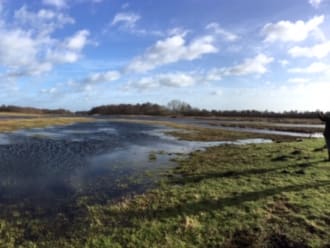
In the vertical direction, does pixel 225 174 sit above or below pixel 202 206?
above

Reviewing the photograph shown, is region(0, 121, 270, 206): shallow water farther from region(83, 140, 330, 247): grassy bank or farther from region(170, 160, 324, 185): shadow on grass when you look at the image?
region(83, 140, 330, 247): grassy bank

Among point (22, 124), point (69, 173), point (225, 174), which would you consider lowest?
point (69, 173)

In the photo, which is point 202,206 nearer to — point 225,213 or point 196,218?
point 225,213

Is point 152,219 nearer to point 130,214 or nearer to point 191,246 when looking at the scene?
point 130,214

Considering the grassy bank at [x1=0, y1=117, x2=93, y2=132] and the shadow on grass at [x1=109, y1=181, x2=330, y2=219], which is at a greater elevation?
the grassy bank at [x1=0, y1=117, x2=93, y2=132]

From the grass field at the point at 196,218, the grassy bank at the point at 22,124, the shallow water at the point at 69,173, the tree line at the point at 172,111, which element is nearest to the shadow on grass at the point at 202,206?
the grass field at the point at 196,218

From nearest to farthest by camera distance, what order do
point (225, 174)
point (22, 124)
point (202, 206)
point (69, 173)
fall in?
point (202, 206) < point (225, 174) < point (69, 173) < point (22, 124)

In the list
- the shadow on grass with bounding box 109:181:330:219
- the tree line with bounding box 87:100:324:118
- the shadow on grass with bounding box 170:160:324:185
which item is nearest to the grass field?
the shadow on grass with bounding box 109:181:330:219

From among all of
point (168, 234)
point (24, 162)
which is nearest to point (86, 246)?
point (168, 234)

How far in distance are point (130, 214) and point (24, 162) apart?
10418 mm

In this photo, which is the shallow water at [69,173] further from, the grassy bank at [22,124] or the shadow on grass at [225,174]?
the grassy bank at [22,124]

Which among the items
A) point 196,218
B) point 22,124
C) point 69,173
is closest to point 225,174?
point 196,218

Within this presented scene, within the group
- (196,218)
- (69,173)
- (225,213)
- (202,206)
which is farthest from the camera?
(69,173)

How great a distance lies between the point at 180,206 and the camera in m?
8.46
